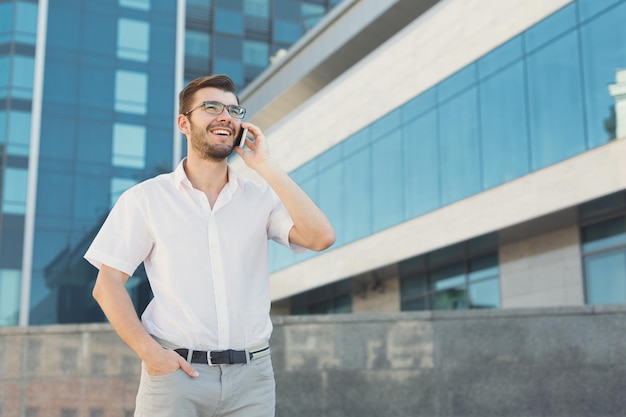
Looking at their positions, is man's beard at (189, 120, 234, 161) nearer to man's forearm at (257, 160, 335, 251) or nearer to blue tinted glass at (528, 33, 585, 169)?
man's forearm at (257, 160, 335, 251)

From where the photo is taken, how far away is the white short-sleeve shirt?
132 inches

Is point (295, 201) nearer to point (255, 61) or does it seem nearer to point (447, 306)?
point (447, 306)

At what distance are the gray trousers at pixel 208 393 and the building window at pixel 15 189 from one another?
37976mm

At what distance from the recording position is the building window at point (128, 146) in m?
41.8

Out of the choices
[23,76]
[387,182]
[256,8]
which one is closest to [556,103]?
[387,182]

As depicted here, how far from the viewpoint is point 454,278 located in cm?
2395

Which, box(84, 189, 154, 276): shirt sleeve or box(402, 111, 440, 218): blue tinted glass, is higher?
box(402, 111, 440, 218): blue tinted glass

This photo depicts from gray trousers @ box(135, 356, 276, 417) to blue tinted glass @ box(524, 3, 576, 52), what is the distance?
16.6 m

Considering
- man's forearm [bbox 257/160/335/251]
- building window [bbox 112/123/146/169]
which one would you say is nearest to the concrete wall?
man's forearm [bbox 257/160/335/251]

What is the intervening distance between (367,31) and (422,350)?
21.2 meters

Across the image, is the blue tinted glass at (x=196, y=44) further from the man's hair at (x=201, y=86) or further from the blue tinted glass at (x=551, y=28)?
the man's hair at (x=201, y=86)

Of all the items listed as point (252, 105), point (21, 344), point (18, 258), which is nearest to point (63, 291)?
point (18, 258)

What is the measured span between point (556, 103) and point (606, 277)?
3611mm

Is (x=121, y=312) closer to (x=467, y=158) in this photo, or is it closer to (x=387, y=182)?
(x=467, y=158)
